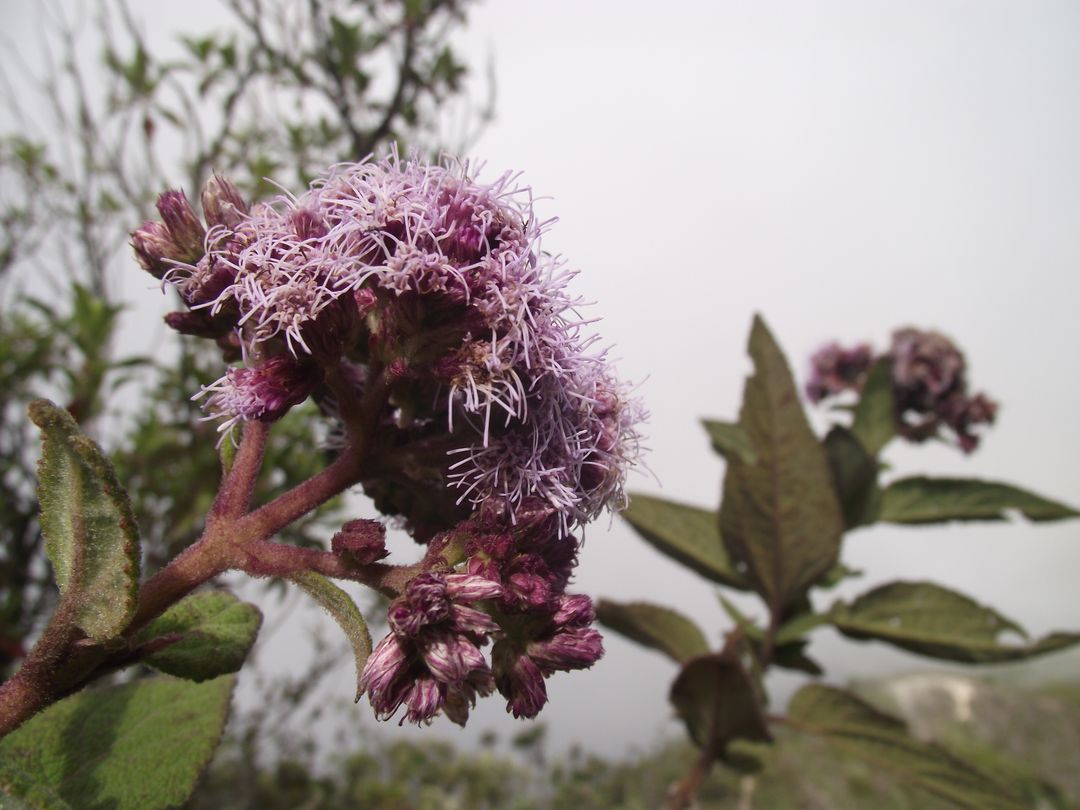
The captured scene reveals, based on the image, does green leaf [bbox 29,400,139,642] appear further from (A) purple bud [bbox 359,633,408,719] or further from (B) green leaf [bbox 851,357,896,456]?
(B) green leaf [bbox 851,357,896,456]

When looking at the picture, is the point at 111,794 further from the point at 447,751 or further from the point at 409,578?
the point at 447,751

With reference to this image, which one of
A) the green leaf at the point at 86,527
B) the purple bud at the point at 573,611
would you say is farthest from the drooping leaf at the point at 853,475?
the green leaf at the point at 86,527

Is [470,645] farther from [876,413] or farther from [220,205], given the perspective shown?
[876,413]

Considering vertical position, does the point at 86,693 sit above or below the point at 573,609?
below

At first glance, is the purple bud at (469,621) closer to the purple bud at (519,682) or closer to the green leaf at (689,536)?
the purple bud at (519,682)

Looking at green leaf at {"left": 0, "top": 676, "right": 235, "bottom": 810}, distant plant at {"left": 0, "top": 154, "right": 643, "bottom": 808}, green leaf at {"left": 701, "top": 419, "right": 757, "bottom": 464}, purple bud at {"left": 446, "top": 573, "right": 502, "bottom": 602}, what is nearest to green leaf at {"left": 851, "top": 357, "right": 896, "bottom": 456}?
green leaf at {"left": 701, "top": 419, "right": 757, "bottom": 464}

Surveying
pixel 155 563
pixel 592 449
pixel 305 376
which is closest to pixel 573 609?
pixel 592 449
